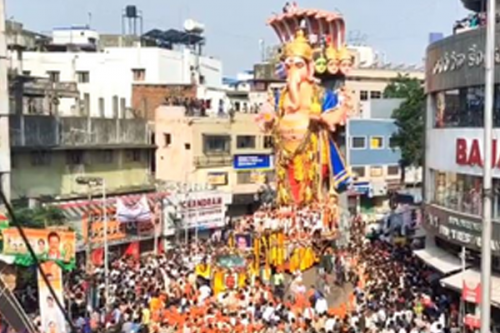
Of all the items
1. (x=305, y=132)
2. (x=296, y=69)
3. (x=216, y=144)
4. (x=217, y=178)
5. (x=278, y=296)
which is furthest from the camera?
(x=216, y=144)

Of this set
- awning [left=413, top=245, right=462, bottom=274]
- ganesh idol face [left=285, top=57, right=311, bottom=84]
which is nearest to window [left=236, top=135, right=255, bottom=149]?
ganesh idol face [left=285, top=57, right=311, bottom=84]

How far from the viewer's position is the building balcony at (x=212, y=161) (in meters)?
41.9

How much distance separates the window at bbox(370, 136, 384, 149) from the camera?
50.3 metres

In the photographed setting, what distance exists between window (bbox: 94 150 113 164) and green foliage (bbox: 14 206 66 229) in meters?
6.58

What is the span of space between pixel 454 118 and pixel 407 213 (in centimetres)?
1467

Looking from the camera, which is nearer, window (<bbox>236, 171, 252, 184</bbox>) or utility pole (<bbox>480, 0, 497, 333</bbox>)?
utility pole (<bbox>480, 0, 497, 333</bbox>)

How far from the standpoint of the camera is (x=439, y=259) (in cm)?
2583

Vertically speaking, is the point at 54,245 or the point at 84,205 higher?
the point at 54,245

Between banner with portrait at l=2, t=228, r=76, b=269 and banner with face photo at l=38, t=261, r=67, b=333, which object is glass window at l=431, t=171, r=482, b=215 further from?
banner with face photo at l=38, t=261, r=67, b=333

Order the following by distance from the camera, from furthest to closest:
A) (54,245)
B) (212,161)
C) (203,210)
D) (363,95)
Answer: (363,95), (212,161), (203,210), (54,245)

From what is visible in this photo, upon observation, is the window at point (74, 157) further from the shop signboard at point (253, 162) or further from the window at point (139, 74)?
the window at point (139, 74)

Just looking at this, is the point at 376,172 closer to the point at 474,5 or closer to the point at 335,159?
the point at 474,5

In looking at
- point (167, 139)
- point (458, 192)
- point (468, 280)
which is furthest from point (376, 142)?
point (468, 280)

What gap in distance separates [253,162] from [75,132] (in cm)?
1238
